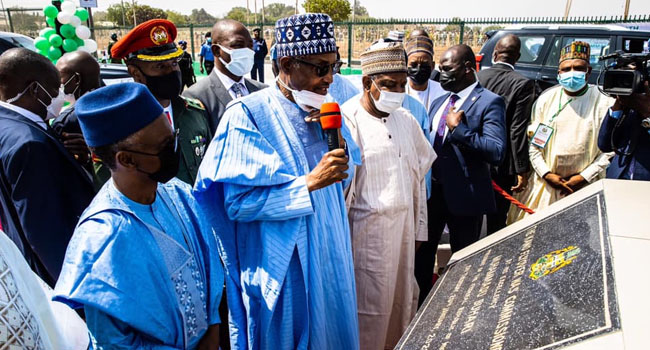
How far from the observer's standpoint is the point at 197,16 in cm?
9800

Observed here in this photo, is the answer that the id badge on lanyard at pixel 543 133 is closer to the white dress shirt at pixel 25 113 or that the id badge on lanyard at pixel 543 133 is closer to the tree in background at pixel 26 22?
the white dress shirt at pixel 25 113

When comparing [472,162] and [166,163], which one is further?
[472,162]

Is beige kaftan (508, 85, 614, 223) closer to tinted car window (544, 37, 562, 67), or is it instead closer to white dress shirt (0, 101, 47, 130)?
tinted car window (544, 37, 562, 67)

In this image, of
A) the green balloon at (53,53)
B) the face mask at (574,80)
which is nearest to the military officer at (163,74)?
the face mask at (574,80)

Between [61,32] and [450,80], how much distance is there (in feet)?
21.5

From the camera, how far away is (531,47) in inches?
280

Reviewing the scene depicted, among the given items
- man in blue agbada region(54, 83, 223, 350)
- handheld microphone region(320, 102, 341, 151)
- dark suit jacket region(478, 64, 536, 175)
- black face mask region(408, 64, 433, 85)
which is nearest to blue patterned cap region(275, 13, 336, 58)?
handheld microphone region(320, 102, 341, 151)

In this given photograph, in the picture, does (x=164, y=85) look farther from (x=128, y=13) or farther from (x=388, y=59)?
(x=128, y=13)

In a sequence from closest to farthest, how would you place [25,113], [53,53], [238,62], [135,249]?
[135,249] < [25,113] < [238,62] < [53,53]

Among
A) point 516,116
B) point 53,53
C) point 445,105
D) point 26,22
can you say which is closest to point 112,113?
point 445,105

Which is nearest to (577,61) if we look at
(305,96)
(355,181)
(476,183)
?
(476,183)

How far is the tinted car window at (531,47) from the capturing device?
7000 mm

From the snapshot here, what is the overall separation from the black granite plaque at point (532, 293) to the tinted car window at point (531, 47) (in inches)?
242

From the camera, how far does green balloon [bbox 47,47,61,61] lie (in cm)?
694
